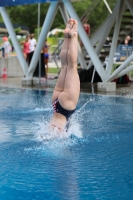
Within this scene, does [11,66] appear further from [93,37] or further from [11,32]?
[11,32]

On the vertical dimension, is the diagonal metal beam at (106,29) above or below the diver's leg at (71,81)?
below

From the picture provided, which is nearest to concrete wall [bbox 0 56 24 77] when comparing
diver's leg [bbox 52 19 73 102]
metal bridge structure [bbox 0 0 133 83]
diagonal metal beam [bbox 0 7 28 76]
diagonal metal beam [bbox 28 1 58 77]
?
metal bridge structure [bbox 0 0 133 83]

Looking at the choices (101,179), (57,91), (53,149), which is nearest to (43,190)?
(101,179)

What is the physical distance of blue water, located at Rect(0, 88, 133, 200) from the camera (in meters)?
5.39

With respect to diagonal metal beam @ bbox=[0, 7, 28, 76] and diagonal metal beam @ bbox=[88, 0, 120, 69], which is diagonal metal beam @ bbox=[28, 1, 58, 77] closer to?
diagonal metal beam @ bbox=[0, 7, 28, 76]

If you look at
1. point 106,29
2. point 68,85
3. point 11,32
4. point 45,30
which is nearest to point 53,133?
point 68,85

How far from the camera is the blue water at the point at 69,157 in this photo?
17.7 ft

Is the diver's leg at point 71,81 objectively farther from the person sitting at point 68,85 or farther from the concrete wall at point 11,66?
the concrete wall at point 11,66

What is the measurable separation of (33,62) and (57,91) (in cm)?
1040

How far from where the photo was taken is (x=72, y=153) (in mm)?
7102

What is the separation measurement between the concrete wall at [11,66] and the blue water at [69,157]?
13525mm

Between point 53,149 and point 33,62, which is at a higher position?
point 53,149

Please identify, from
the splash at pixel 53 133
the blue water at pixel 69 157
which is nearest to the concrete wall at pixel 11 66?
the blue water at pixel 69 157

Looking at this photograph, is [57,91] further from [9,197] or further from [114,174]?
[9,197]
